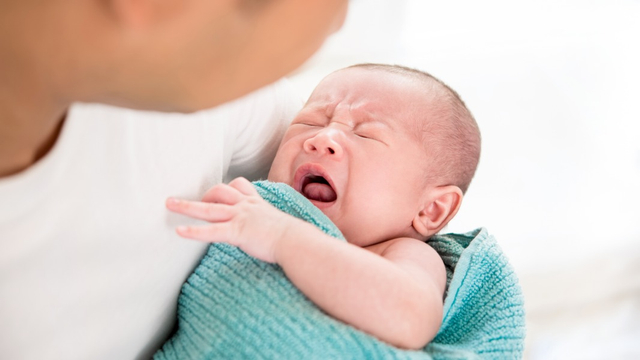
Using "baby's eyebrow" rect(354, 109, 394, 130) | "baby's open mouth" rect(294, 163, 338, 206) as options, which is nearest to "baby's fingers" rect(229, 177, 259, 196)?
"baby's open mouth" rect(294, 163, 338, 206)

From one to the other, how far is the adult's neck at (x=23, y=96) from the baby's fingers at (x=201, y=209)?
19cm

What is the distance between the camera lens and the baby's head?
938 mm

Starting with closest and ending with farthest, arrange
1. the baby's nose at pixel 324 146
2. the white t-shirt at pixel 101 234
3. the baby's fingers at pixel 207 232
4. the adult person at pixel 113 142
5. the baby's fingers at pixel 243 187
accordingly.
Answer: the adult person at pixel 113 142 < the white t-shirt at pixel 101 234 < the baby's fingers at pixel 207 232 < the baby's fingers at pixel 243 187 < the baby's nose at pixel 324 146

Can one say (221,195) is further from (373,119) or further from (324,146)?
(373,119)

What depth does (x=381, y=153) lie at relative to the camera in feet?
3.15

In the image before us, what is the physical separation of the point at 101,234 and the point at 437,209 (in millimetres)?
604

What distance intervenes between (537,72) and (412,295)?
1.10 m

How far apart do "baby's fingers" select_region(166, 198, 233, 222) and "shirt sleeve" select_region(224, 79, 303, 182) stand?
170mm

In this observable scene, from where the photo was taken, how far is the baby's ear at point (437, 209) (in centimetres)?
101

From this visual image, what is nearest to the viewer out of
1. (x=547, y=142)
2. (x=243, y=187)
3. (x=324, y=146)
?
(x=243, y=187)

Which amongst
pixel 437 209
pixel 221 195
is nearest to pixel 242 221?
pixel 221 195

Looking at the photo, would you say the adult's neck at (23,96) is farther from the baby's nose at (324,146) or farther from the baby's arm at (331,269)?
the baby's nose at (324,146)

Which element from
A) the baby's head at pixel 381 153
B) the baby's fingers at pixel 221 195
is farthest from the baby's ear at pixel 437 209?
the baby's fingers at pixel 221 195

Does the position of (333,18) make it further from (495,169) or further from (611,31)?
(611,31)
